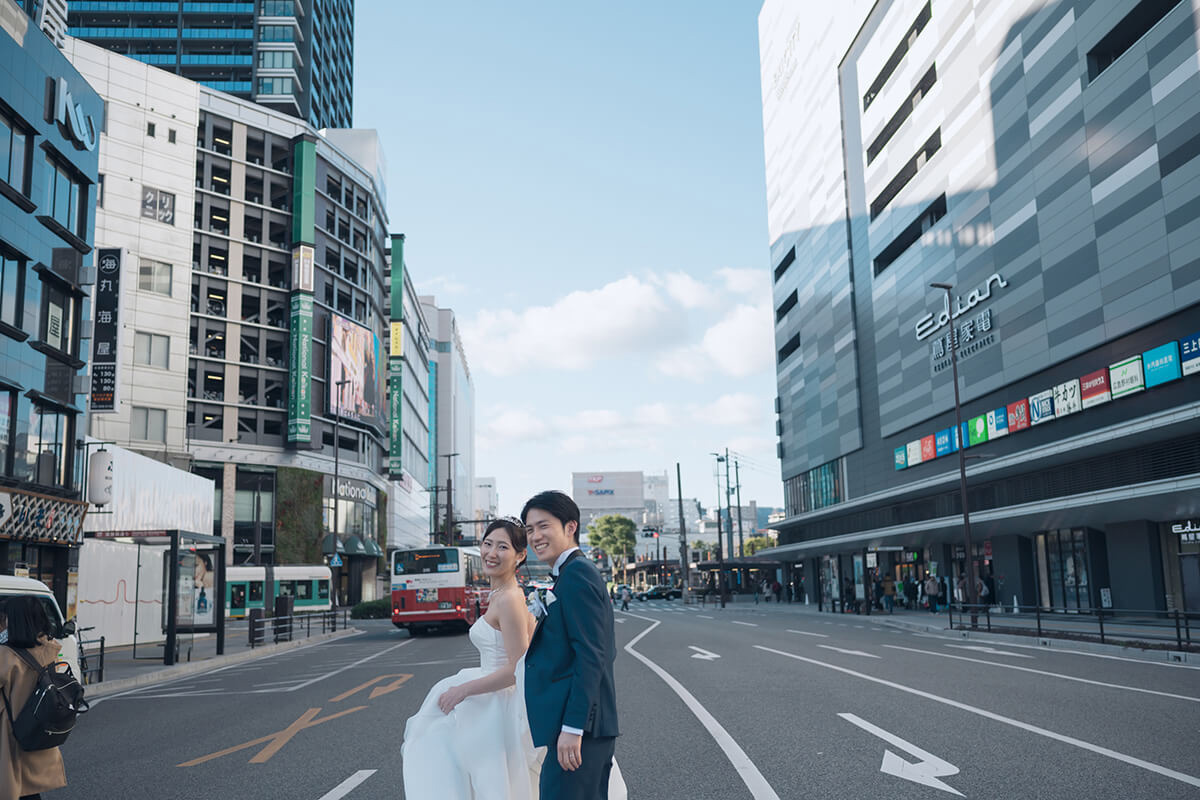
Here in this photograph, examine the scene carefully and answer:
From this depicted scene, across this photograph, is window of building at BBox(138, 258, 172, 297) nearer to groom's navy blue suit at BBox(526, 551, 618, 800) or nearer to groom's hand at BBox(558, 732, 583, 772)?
groom's navy blue suit at BBox(526, 551, 618, 800)

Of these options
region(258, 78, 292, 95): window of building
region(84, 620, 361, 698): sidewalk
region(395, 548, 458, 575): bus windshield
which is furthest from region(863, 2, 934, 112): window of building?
region(258, 78, 292, 95): window of building

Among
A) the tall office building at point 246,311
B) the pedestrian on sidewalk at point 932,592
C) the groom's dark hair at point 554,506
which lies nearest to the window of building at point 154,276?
the tall office building at point 246,311

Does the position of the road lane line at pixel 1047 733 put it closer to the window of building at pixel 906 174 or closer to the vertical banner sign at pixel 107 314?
the vertical banner sign at pixel 107 314

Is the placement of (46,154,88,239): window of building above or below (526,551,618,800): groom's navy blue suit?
above

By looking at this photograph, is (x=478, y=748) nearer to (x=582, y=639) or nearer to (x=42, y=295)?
(x=582, y=639)

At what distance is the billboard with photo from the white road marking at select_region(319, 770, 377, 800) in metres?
55.4

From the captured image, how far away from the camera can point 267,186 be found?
63.0 metres

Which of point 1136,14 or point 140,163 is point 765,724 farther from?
point 140,163

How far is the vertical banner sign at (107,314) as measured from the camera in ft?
90.0

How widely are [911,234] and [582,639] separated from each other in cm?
5055

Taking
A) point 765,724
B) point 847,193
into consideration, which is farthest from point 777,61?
point 765,724

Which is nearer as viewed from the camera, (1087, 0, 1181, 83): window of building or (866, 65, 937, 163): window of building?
(1087, 0, 1181, 83): window of building

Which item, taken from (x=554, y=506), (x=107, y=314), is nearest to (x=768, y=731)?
(x=554, y=506)

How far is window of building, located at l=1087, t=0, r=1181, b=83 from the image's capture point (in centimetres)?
2964
